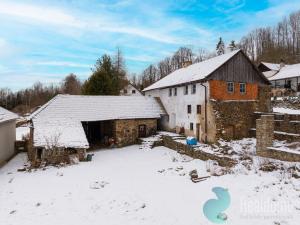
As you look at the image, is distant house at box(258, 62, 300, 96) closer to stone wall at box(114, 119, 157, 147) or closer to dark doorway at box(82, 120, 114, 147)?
stone wall at box(114, 119, 157, 147)

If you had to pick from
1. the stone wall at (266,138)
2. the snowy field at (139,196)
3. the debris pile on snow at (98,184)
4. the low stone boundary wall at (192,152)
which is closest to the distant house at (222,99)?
the low stone boundary wall at (192,152)

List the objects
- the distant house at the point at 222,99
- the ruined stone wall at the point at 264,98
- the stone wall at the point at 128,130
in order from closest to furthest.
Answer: the distant house at the point at 222,99
the ruined stone wall at the point at 264,98
the stone wall at the point at 128,130

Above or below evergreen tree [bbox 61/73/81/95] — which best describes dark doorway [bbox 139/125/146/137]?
below

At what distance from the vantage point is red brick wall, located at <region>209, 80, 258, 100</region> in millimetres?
22750

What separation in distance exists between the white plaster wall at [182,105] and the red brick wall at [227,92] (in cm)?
82

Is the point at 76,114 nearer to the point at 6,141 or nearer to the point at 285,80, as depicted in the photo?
the point at 6,141

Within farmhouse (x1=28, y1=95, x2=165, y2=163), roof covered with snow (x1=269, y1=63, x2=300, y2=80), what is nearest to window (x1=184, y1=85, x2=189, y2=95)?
farmhouse (x1=28, y1=95, x2=165, y2=163)

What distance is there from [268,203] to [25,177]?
13717mm

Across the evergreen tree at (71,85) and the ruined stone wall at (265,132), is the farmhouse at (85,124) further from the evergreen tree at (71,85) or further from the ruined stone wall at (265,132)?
the evergreen tree at (71,85)

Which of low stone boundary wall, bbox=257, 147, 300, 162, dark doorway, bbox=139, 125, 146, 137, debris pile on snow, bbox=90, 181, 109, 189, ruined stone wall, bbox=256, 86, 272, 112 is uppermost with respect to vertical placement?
ruined stone wall, bbox=256, 86, 272, 112

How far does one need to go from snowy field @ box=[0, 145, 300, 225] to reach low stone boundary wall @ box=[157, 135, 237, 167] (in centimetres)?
111

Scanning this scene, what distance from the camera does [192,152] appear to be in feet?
66.8

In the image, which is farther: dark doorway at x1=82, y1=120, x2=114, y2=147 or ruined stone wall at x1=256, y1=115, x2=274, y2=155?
dark doorway at x1=82, y1=120, x2=114, y2=147

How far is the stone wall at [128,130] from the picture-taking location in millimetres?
25812
